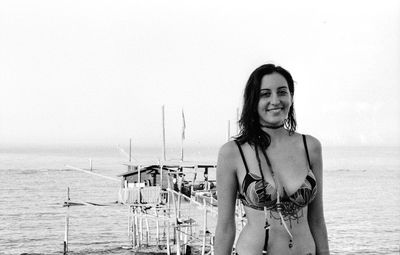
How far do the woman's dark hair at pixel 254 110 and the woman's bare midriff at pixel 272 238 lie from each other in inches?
14.1

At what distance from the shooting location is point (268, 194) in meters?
3.04

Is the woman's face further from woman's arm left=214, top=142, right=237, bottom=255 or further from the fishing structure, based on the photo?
the fishing structure

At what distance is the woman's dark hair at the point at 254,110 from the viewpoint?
3.20m

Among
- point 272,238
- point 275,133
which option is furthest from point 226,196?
point 275,133

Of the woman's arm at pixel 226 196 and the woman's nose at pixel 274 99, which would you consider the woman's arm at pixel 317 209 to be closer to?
the woman's nose at pixel 274 99

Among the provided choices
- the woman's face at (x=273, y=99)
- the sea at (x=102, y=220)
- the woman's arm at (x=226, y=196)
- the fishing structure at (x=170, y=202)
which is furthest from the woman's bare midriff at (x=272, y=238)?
the sea at (x=102, y=220)

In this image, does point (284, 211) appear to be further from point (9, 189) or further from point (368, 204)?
point (9, 189)

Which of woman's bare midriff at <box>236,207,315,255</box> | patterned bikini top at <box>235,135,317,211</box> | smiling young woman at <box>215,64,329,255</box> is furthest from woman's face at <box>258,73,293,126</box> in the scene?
woman's bare midriff at <box>236,207,315,255</box>

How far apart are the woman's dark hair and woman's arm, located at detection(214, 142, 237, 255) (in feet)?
0.38

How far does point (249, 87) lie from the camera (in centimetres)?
325

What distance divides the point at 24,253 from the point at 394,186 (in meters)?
70.0

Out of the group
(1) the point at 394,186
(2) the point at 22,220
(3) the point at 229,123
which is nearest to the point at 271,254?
(3) the point at 229,123

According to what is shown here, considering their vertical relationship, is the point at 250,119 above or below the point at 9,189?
above

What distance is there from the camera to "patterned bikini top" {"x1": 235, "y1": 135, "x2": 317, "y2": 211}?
9.98 ft
